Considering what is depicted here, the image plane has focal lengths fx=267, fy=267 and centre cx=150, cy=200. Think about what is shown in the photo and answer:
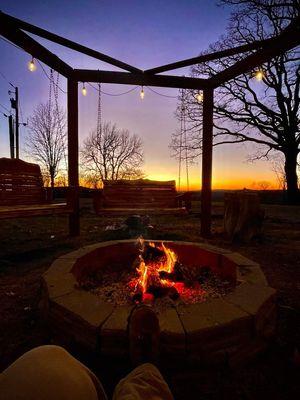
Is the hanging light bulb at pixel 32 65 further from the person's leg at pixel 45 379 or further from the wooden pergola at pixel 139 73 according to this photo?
the person's leg at pixel 45 379

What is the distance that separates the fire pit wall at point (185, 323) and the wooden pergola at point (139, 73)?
368 cm

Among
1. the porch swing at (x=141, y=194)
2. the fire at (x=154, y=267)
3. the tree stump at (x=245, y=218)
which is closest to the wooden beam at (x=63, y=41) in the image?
the porch swing at (x=141, y=194)

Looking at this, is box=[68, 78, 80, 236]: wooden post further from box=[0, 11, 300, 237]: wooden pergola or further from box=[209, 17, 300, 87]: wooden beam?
box=[209, 17, 300, 87]: wooden beam

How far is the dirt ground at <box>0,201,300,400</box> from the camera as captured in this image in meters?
1.69

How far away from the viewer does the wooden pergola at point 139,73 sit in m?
4.53

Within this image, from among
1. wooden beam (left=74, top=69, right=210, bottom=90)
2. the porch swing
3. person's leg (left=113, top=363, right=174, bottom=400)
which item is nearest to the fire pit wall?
person's leg (left=113, top=363, right=174, bottom=400)

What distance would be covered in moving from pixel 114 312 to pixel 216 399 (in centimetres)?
82

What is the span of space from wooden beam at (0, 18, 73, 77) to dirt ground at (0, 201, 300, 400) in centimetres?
354

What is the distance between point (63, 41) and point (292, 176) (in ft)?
52.8

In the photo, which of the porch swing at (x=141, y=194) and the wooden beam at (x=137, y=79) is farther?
the porch swing at (x=141, y=194)

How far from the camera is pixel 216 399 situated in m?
1.60

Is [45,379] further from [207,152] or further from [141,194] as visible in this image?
[141,194]

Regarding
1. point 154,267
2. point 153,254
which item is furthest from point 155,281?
point 153,254

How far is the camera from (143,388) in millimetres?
982
